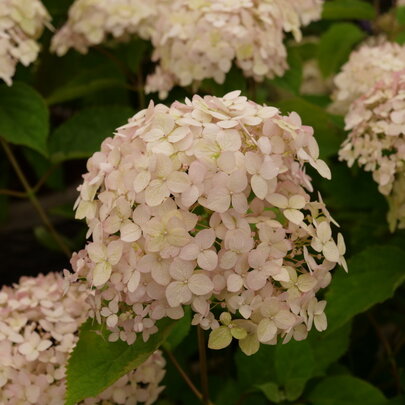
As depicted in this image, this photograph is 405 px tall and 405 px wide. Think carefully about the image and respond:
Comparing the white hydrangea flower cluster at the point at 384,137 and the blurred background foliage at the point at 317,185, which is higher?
the white hydrangea flower cluster at the point at 384,137

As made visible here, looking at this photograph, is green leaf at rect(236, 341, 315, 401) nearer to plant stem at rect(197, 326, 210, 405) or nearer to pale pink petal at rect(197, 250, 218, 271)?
plant stem at rect(197, 326, 210, 405)

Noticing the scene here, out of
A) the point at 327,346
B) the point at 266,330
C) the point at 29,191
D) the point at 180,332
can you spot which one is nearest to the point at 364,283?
the point at 327,346

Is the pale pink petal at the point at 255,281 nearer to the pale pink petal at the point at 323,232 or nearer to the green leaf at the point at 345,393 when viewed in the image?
the pale pink petal at the point at 323,232

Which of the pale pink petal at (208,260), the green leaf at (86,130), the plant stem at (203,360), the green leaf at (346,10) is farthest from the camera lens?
the green leaf at (346,10)

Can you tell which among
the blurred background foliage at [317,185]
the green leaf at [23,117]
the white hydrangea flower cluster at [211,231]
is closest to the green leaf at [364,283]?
the blurred background foliage at [317,185]

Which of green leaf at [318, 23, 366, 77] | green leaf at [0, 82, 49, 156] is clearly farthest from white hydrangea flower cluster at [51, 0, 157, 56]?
green leaf at [318, 23, 366, 77]

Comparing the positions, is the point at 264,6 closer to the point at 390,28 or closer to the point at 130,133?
the point at 130,133

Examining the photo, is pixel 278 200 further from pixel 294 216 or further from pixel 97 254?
pixel 97 254
